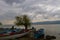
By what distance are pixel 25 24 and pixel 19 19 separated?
1.31ft

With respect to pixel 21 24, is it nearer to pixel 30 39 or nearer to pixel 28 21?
pixel 28 21

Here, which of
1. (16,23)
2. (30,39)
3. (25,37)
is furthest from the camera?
(16,23)

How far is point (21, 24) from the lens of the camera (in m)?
7.41

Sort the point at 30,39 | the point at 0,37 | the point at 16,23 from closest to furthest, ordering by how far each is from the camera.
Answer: the point at 0,37
the point at 30,39
the point at 16,23

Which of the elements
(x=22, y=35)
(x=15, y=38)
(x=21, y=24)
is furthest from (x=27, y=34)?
(x=21, y=24)

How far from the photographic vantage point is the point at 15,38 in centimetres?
577

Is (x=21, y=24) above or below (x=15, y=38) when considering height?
above

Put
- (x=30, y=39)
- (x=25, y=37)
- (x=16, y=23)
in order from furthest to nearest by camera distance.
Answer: (x=16, y=23), (x=25, y=37), (x=30, y=39)

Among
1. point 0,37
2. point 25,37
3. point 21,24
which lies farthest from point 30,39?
point 21,24

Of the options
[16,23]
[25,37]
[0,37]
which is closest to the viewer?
[0,37]

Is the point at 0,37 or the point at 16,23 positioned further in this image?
the point at 16,23

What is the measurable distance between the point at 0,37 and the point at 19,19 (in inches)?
86.9

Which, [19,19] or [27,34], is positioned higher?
[19,19]

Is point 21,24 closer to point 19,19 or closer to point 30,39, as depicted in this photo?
point 19,19
